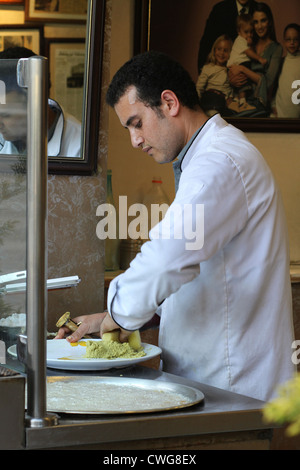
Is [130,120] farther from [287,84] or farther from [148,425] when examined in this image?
[287,84]

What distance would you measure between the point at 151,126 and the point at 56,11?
1.74 feet

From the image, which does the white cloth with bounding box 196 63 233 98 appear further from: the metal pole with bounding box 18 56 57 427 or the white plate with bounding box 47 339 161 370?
the metal pole with bounding box 18 56 57 427

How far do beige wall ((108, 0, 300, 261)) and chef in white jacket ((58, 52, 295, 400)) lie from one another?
1.10m

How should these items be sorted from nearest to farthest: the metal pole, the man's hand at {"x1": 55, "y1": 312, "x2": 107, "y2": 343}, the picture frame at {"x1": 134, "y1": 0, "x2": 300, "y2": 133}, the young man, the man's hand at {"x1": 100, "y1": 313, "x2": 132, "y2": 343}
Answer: the metal pole, the man's hand at {"x1": 100, "y1": 313, "x2": 132, "y2": 343}, the man's hand at {"x1": 55, "y1": 312, "x2": 107, "y2": 343}, the picture frame at {"x1": 134, "y1": 0, "x2": 300, "y2": 133}, the young man

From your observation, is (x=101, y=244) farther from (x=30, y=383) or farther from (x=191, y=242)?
(x=30, y=383)

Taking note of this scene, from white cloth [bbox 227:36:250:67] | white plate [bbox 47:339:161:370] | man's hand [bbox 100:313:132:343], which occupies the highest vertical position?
white cloth [bbox 227:36:250:67]

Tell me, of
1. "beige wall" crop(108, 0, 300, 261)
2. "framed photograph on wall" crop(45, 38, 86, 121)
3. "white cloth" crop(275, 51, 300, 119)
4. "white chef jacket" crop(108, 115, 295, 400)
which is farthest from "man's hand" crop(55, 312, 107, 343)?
"white cloth" crop(275, 51, 300, 119)

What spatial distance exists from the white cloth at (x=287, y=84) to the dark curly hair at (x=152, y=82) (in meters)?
1.25

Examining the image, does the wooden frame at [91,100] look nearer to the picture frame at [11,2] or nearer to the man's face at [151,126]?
the picture frame at [11,2]

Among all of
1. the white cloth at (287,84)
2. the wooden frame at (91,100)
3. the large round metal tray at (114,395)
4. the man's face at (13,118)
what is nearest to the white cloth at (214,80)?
A: the white cloth at (287,84)

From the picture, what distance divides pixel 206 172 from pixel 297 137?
1.67 m

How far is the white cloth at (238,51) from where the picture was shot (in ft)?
9.12

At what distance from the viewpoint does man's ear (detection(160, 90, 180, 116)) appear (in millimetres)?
1655

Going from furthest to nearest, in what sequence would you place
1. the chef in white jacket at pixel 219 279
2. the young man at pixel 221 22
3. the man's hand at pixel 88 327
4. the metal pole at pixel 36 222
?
the young man at pixel 221 22, the man's hand at pixel 88 327, the chef in white jacket at pixel 219 279, the metal pole at pixel 36 222
